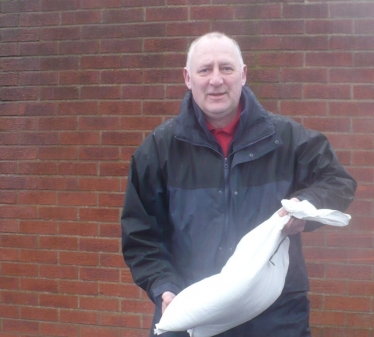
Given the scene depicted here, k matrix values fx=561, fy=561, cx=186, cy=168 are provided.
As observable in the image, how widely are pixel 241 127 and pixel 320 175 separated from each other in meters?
0.37

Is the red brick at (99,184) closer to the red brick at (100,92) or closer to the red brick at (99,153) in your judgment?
the red brick at (99,153)

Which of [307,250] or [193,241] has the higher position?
[193,241]

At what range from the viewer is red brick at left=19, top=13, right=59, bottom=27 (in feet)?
13.1

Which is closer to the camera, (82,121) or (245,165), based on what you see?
(245,165)

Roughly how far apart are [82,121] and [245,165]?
1.98 m

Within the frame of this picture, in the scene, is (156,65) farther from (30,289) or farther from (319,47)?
(30,289)

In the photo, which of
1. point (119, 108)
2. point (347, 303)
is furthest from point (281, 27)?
point (347, 303)

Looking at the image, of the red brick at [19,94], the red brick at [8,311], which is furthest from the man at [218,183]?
the red brick at [8,311]

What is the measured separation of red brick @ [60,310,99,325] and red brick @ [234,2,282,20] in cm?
231

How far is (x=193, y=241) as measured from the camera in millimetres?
2275

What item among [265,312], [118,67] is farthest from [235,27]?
[265,312]

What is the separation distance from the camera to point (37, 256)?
408 cm

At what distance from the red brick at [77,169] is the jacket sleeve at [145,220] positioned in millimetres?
1625

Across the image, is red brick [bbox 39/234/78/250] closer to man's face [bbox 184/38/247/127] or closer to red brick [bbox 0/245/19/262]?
red brick [bbox 0/245/19/262]
